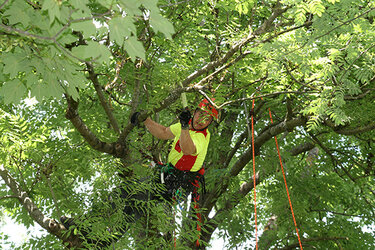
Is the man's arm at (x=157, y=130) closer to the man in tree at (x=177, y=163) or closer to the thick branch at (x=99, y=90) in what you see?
the man in tree at (x=177, y=163)

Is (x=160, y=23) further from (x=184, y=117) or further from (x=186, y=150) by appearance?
(x=186, y=150)

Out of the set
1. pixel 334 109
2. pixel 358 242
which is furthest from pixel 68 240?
pixel 358 242

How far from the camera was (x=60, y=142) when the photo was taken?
602cm

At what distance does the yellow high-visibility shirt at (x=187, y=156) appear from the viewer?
482 centimetres

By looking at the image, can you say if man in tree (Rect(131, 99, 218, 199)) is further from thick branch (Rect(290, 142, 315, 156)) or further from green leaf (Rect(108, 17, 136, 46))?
thick branch (Rect(290, 142, 315, 156))

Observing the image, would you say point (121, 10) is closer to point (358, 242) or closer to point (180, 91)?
point (180, 91)

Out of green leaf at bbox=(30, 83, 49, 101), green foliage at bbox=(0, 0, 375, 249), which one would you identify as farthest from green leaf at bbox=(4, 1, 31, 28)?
green leaf at bbox=(30, 83, 49, 101)

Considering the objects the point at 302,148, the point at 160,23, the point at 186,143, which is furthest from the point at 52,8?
the point at 302,148

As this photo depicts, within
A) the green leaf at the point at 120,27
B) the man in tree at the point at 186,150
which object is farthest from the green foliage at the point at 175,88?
the man in tree at the point at 186,150

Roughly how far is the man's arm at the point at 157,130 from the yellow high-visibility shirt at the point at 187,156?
0.06 metres

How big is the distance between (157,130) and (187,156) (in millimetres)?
437

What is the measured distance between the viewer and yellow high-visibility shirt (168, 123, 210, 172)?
4820 millimetres

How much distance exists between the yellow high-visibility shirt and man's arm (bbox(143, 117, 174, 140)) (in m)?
0.06

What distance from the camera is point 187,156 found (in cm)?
490
